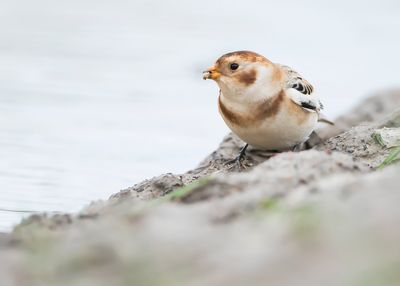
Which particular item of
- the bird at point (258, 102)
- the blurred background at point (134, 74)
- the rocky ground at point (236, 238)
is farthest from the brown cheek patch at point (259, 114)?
the rocky ground at point (236, 238)

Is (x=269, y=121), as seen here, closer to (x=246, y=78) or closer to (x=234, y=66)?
Result: (x=246, y=78)

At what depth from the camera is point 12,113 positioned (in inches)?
423

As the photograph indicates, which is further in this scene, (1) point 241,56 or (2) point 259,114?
(1) point 241,56

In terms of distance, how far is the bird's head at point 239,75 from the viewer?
783 cm

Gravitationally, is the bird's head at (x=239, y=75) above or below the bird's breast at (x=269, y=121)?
above

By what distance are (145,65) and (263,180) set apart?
28.4ft

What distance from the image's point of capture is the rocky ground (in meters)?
4.09

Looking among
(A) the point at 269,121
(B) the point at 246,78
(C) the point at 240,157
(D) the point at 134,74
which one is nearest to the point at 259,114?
(A) the point at 269,121

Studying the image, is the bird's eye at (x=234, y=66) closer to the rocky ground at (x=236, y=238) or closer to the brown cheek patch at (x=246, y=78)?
the brown cheek patch at (x=246, y=78)

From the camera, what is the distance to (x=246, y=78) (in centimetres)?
787

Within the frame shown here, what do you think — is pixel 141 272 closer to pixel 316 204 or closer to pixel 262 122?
pixel 316 204

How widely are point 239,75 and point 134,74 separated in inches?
218

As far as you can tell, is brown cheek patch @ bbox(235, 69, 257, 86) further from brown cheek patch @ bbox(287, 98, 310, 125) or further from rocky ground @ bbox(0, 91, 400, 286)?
rocky ground @ bbox(0, 91, 400, 286)

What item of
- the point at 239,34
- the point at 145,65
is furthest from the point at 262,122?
the point at 239,34
